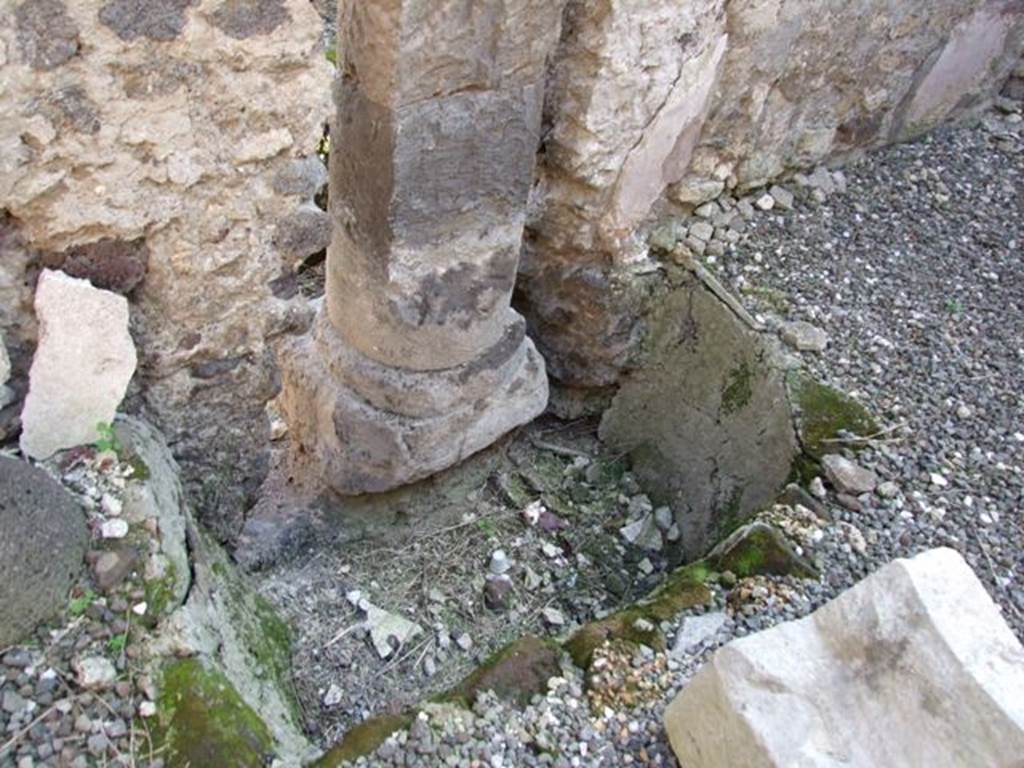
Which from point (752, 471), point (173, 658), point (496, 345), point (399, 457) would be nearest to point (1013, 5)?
point (752, 471)

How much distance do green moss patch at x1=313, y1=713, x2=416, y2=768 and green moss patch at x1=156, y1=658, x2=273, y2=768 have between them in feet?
0.54

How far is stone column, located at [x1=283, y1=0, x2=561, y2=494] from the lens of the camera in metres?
2.36

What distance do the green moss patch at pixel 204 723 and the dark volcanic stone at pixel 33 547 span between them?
0.26 metres

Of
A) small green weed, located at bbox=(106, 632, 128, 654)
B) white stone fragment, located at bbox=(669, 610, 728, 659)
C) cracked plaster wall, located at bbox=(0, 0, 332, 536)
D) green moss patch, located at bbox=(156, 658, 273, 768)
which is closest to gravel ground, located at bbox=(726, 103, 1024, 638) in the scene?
white stone fragment, located at bbox=(669, 610, 728, 659)

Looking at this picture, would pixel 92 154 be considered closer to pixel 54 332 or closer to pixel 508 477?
pixel 54 332

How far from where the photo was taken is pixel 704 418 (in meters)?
3.49

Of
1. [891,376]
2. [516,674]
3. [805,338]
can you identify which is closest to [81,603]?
[516,674]

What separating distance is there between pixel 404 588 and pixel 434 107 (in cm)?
147

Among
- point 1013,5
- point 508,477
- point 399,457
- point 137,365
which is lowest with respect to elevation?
point 508,477

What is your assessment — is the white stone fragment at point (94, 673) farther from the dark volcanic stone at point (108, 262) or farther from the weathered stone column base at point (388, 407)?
the weathered stone column base at point (388, 407)

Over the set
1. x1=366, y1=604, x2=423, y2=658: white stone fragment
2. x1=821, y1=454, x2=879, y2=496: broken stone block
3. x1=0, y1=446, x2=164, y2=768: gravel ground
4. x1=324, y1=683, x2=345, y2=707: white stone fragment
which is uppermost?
x1=0, y1=446, x2=164, y2=768: gravel ground

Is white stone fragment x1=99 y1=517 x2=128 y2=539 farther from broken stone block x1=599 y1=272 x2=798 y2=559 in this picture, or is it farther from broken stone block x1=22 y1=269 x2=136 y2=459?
broken stone block x1=599 y1=272 x2=798 y2=559

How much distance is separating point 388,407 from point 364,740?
1.11 metres

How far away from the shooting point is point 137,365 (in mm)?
2291
